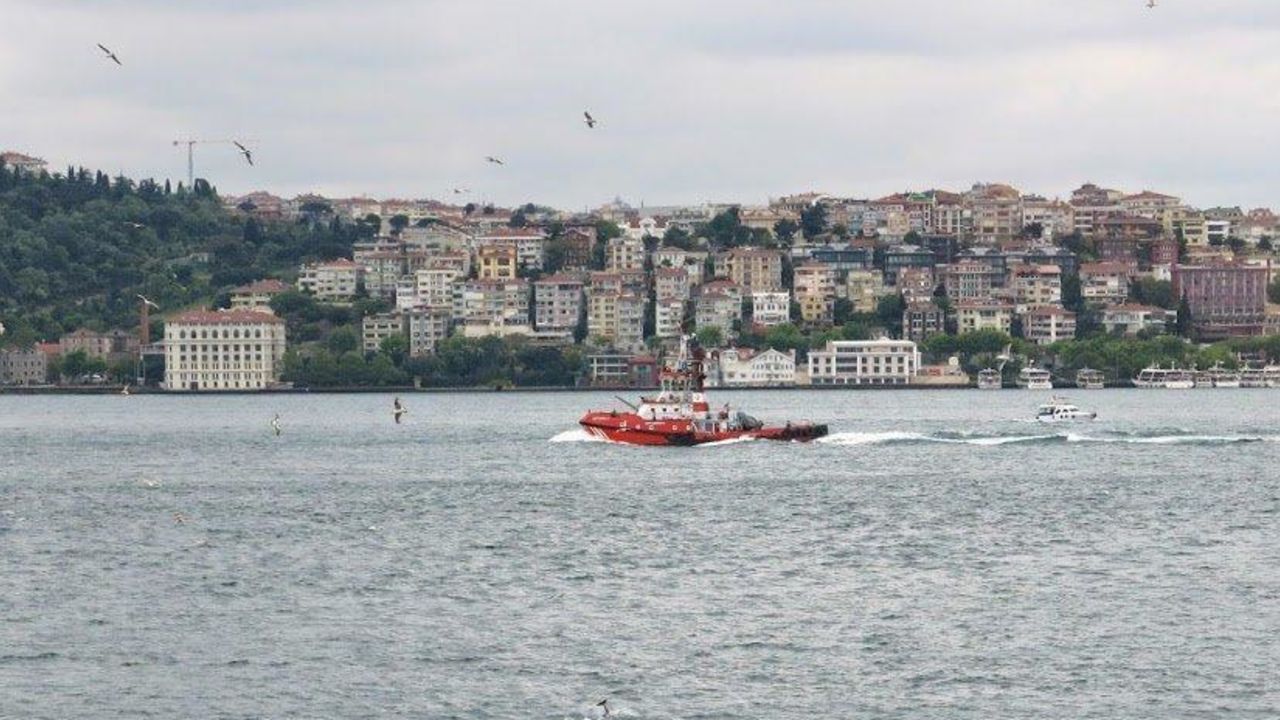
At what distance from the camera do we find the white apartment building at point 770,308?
16400cm

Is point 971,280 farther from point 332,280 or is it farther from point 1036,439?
point 1036,439

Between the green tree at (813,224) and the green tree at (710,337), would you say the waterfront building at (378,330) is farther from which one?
the green tree at (813,224)

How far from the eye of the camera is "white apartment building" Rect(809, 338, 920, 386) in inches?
5650

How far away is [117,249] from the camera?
175500mm

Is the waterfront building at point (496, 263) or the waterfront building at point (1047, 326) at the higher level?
the waterfront building at point (496, 263)

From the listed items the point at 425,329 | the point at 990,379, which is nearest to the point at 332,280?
the point at 425,329

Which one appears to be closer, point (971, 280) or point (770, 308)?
point (770, 308)

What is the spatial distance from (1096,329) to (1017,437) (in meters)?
92.0

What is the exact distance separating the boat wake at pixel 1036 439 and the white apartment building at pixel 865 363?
246 ft

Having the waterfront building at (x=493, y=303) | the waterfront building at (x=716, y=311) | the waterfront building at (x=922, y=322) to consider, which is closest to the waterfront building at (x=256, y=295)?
the waterfront building at (x=493, y=303)

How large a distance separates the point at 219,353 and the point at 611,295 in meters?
24.0

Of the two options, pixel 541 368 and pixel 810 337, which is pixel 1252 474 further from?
pixel 810 337

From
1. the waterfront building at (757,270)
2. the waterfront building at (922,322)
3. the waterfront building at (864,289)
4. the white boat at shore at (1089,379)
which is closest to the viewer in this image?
the white boat at shore at (1089,379)

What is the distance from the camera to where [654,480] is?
170 ft
